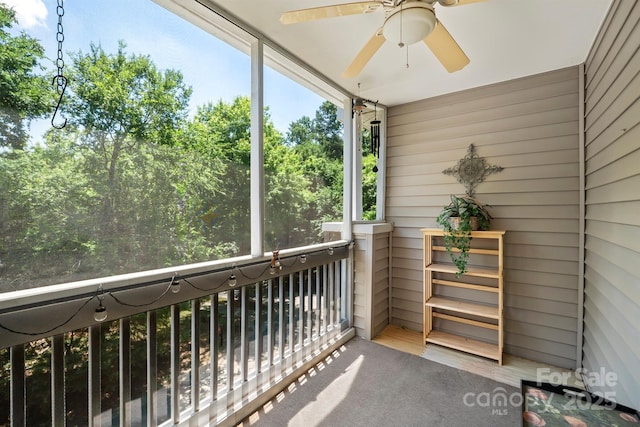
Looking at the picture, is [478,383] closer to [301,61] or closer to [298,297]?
[298,297]

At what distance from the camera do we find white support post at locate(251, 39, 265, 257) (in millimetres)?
1949

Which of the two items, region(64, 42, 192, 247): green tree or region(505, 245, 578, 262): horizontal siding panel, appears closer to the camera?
region(64, 42, 192, 247): green tree

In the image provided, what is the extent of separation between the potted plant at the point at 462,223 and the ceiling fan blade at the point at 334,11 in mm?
1884

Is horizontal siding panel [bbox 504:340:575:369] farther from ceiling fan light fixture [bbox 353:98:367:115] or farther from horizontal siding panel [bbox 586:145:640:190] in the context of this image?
ceiling fan light fixture [bbox 353:98:367:115]

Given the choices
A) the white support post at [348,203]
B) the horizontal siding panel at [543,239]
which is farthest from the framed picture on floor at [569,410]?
the white support post at [348,203]

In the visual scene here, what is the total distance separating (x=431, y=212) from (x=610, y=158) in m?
1.48

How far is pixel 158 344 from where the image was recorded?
150cm

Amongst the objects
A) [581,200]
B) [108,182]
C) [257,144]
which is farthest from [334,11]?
[581,200]

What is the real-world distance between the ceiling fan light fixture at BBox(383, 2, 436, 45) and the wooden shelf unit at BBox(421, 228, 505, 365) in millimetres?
1840

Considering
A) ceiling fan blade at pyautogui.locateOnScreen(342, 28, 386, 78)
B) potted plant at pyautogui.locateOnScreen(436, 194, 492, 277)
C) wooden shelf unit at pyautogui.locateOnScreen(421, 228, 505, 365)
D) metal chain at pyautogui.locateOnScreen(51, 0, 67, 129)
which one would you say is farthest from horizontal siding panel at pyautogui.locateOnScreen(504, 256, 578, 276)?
metal chain at pyautogui.locateOnScreen(51, 0, 67, 129)

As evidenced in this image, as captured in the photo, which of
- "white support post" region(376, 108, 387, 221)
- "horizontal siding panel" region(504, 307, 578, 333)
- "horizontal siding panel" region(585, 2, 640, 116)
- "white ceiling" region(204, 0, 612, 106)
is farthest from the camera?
"white support post" region(376, 108, 387, 221)

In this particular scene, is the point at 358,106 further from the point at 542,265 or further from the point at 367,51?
the point at 542,265

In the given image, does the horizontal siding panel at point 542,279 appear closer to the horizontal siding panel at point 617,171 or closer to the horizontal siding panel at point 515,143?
the horizontal siding panel at point 617,171

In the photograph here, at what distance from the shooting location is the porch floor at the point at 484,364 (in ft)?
7.44
